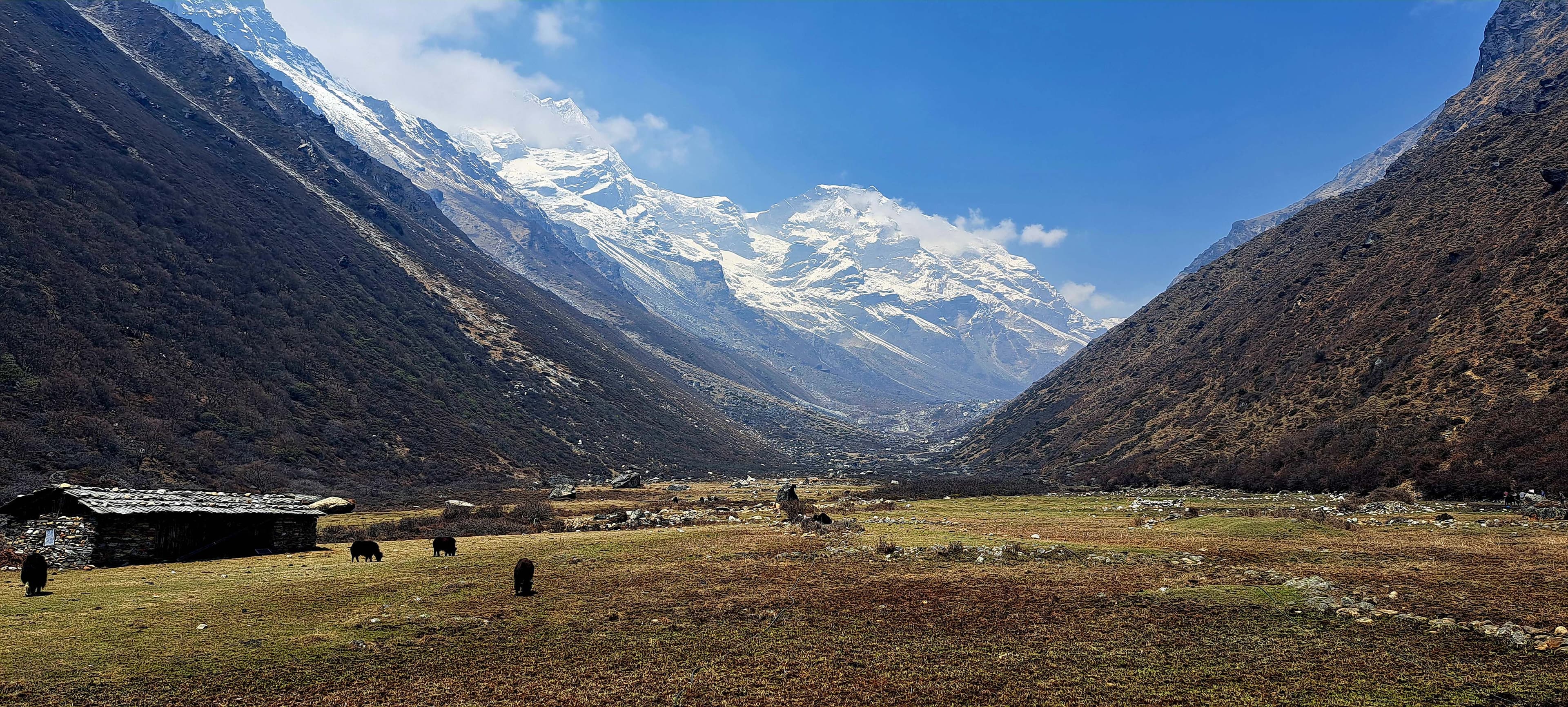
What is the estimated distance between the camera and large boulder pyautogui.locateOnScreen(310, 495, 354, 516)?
51.7 meters

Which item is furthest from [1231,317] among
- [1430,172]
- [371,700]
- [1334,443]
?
[371,700]

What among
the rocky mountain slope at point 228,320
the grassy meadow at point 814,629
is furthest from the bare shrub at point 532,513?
the rocky mountain slope at point 228,320

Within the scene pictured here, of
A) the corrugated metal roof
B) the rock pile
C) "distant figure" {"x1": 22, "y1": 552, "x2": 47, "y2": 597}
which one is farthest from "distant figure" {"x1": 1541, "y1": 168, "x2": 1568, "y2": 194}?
"distant figure" {"x1": 22, "y1": 552, "x2": 47, "y2": 597}

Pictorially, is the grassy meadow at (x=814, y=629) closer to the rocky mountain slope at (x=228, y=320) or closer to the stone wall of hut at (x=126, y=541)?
the stone wall of hut at (x=126, y=541)

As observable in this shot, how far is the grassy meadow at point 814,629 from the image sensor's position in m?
13.3

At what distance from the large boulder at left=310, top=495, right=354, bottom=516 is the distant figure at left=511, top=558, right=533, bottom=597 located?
36.4 meters

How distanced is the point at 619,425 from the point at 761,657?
119255mm

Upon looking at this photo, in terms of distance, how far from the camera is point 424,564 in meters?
30.0

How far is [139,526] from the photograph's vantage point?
94.9 ft

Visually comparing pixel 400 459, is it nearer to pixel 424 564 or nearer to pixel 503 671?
pixel 424 564

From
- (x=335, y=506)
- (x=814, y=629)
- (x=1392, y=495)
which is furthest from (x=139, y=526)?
(x=1392, y=495)

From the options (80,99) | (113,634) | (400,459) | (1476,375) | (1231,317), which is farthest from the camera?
(1231,317)

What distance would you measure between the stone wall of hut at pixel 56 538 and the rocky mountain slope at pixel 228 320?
24200mm

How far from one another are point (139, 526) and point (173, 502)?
82.0 inches
